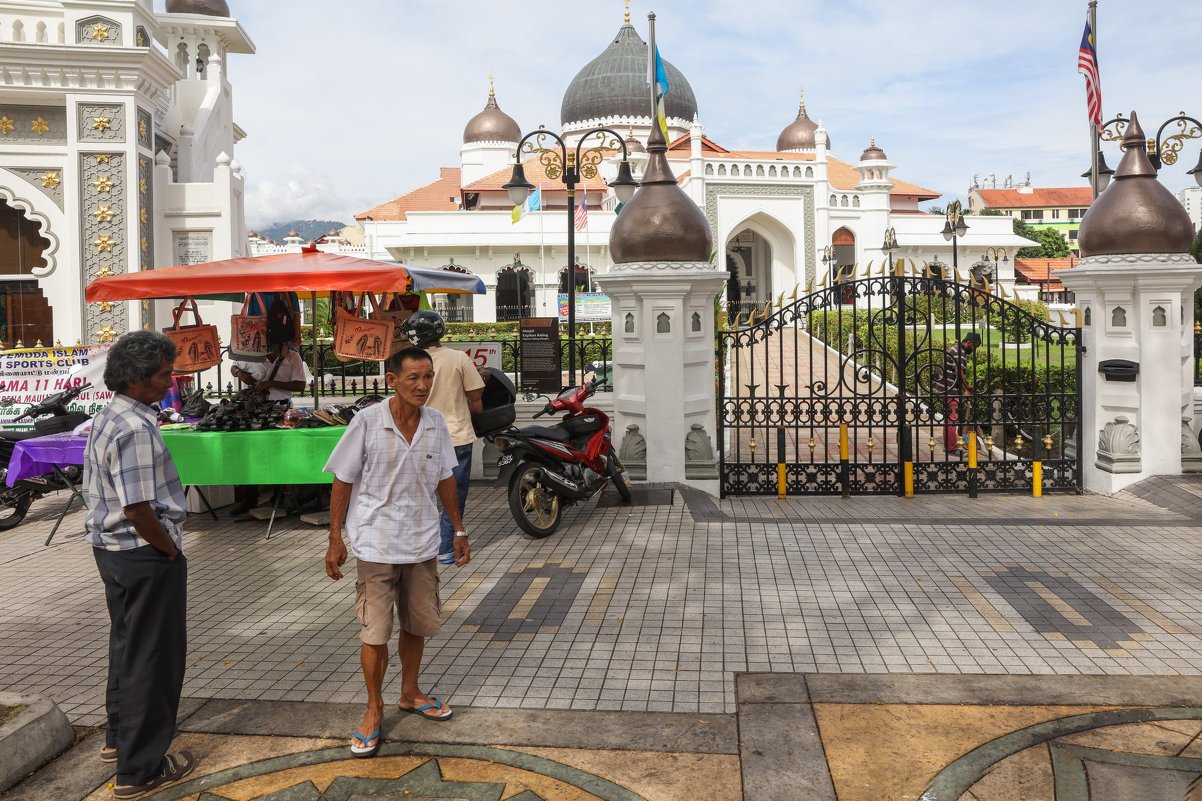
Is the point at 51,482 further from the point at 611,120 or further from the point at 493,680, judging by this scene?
the point at 611,120

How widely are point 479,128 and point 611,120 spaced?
272 inches

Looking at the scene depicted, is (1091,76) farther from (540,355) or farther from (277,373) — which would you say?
(277,373)

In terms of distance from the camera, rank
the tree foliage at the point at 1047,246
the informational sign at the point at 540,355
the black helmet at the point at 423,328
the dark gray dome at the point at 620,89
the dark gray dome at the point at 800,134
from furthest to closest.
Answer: the tree foliage at the point at 1047,246, the dark gray dome at the point at 800,134, the dark gray dome at the point at 620,89, the informational sign at the point at 540,355, the black helmet at the point at 423,328

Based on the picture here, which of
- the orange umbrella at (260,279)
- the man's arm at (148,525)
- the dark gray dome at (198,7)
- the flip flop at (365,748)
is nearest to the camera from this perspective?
the man's arm at (148,525)

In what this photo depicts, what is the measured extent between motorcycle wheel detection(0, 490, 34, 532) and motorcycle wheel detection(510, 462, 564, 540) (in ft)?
14.6

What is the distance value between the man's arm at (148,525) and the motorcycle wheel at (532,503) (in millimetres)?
3733

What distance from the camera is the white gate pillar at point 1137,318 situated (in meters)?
8.49

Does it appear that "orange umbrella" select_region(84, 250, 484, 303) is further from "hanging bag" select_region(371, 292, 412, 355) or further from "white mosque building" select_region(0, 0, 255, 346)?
"white mosque building" select_region(0, 0, 255, 346)

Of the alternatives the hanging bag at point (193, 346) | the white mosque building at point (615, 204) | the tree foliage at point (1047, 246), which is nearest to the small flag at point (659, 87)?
the hanging bag at point (193, 346)

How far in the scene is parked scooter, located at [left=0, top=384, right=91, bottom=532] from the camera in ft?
25.6

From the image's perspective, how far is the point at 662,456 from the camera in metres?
8.45

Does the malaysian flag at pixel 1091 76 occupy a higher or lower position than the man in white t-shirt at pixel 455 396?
higher

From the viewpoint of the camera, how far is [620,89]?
42.6 m

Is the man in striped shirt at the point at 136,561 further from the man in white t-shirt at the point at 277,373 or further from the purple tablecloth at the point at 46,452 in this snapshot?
the man in white t-shirt at the point at 277,373
